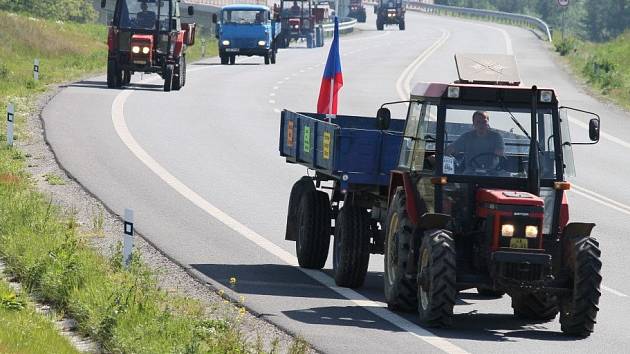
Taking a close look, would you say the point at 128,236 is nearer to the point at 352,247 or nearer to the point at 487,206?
the point at 352,247

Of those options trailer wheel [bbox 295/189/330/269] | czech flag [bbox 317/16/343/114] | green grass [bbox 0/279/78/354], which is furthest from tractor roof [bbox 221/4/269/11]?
green grass [bbox 0/279/78/354]

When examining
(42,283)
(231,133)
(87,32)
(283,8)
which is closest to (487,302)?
(42,283)

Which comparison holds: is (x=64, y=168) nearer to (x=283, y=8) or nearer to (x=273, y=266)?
(x=273, y=266)

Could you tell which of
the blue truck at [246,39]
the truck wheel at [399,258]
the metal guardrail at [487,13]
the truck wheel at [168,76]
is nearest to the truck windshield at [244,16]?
the blue truck at [246,39]

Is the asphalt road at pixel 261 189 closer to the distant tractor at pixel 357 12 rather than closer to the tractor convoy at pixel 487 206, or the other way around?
the tractor convoy at pixel 487 206

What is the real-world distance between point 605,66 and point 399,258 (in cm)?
4189

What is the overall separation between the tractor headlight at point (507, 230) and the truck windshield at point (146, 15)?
100 feet

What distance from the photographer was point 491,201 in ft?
41.1

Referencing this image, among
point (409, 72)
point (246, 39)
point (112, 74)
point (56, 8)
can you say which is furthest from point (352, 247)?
point (56, 8)

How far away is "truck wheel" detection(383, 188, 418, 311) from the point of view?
13.1 m

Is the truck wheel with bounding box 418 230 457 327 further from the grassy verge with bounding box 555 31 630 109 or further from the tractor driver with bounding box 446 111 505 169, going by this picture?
the grassy verge with bounding box 555 31 630 109

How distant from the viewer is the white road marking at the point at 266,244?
12.5 m

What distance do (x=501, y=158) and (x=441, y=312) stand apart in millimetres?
1572

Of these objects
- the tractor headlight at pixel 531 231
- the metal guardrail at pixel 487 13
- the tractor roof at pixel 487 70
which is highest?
the tractor roof at pixel 487 70
